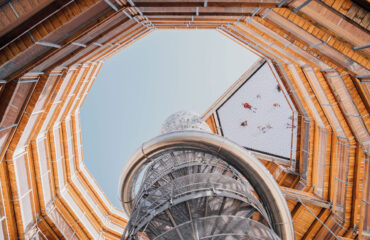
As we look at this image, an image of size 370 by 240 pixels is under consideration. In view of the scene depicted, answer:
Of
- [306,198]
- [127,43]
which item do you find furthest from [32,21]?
[306,198]

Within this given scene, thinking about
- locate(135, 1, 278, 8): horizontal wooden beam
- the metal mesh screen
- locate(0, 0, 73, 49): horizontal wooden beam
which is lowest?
the metal mesh screen

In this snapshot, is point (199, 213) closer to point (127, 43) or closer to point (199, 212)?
point (199, 212)

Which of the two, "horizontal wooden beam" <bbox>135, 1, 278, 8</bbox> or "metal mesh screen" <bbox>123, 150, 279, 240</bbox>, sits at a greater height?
"horizontal wooden beam" <bbox>135, 1, 278, 8</bbox>

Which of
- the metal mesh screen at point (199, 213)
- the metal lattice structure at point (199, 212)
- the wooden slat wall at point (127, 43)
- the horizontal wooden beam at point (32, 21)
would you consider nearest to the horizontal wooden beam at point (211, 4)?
the wooden slat wall at point (127, 43)

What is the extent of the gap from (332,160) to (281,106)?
5347 millimetres

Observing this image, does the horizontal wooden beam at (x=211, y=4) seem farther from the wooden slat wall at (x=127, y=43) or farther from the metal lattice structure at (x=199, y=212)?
the metal lattice structure at (x=199, y=212)

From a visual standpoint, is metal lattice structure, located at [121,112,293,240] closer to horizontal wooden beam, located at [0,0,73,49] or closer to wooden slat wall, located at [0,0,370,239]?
wooden slat wall, located at [0,0,370,239]

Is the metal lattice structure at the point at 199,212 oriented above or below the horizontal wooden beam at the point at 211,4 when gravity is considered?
below

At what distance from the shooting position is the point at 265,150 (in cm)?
1482

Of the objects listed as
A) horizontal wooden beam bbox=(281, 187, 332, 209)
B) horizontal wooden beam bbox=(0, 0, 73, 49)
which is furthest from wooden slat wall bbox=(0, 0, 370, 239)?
horizontal wooden beam bbox=(281, 187, 332, 209)

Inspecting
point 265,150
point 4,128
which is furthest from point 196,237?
point 265,150

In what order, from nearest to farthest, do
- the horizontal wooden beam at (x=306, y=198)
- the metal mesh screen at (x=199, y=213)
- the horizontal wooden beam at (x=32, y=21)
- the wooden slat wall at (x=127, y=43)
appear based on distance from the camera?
the horizontal wooden beam at (x=32, y=21), the wooden slat wall at (x=127, y=43), the metal mesh screen at (x=199, y=213), the horizontal wooden beam at (x=306, y=198)

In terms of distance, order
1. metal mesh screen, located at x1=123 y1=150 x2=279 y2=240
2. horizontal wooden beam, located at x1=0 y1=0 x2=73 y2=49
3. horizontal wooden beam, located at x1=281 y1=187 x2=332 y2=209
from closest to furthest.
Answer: horizontal wooden beam, located at x1=0 y1=0 x2=73 y2=49
metal mesh screen, located at x1=123 y1=150 x2=279 y2=240
horizontal wooden beam, located at x1=281 y1=187 x2=332 y2=209

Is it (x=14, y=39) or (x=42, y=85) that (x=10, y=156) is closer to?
(x=42, y=85)
